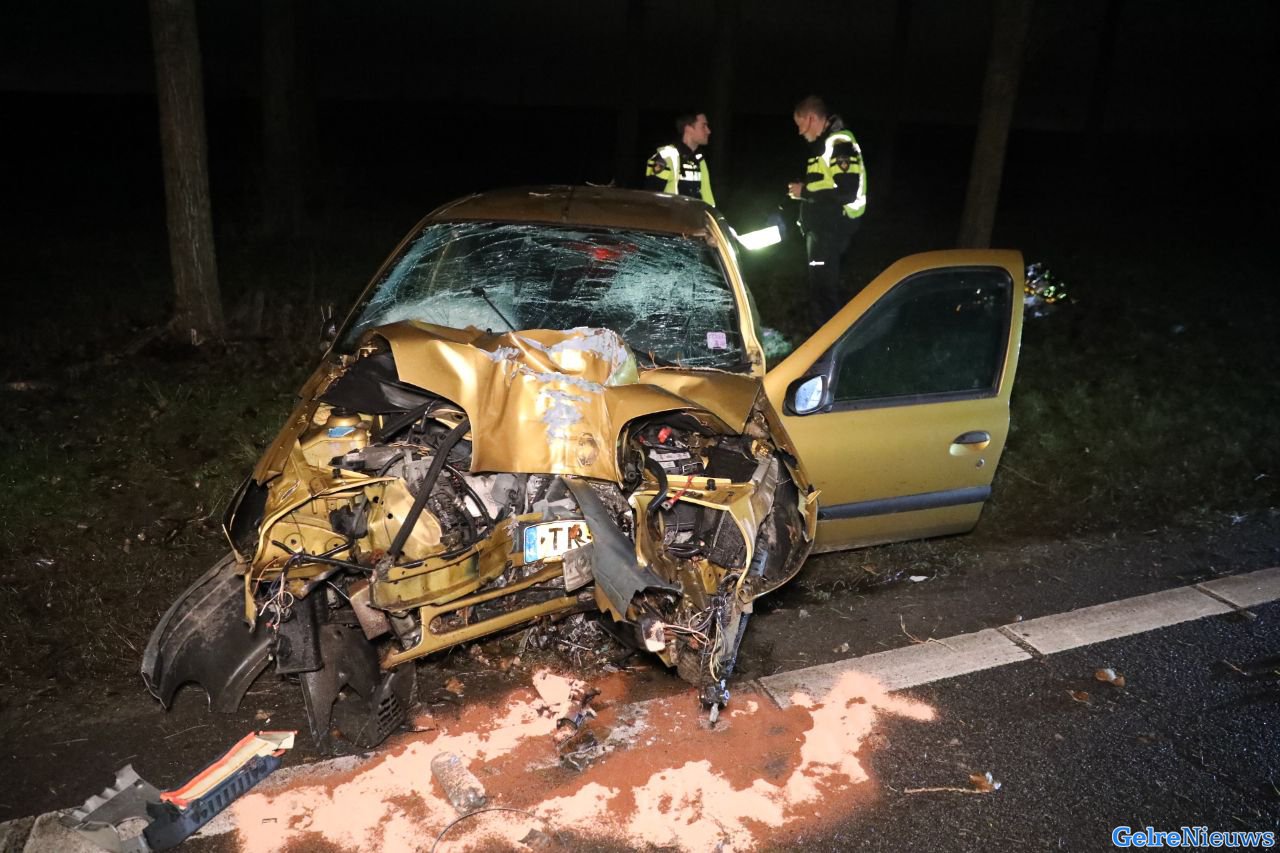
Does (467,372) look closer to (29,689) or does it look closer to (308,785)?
(308,785)

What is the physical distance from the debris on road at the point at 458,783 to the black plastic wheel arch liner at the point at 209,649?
2.25 feet

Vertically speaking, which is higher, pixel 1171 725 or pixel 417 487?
pixel 417 487

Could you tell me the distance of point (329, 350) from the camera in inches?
161

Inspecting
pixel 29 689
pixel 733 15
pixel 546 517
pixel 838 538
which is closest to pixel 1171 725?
pixel 838 538

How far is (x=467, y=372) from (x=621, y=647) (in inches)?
51.9

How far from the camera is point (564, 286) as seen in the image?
429 cm

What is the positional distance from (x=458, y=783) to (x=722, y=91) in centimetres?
1195

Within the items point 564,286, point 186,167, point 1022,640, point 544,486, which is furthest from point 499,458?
point 186,167

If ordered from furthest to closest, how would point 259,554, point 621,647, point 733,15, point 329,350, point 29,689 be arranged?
1. point 733,15
2. point 329,350
3. point 621,647
4. point 29,689
5. point 259,554

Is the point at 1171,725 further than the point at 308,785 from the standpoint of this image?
Yes

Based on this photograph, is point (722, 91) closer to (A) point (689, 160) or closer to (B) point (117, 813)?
(A) point (689, 160)

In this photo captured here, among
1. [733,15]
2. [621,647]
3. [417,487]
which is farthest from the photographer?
[733,15]

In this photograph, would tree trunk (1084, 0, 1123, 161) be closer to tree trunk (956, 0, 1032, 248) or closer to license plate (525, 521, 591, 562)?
tree trunk (956, 0, 1032, 248)

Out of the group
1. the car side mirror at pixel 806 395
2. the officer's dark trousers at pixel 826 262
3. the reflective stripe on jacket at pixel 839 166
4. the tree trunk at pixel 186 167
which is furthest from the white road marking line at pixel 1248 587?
the tree trunk at pixel 186 167
